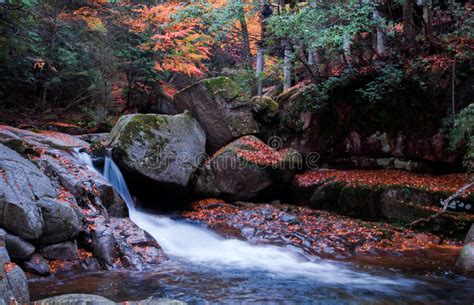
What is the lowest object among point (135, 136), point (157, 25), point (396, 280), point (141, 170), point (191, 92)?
point (396, 280)

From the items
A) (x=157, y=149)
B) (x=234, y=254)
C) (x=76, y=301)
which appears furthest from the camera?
(x=157, y=149)

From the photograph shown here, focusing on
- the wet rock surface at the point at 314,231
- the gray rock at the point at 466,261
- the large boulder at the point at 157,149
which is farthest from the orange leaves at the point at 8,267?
the gray rock at the point at 466,261

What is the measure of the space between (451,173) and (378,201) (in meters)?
2.10

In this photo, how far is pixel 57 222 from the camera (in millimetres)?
6219

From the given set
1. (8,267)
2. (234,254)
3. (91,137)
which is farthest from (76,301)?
(91,137)

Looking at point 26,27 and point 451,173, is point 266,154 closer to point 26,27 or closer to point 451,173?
point 451,173

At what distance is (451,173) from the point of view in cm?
941

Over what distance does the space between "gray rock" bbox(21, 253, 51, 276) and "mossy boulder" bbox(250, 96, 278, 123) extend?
8.91 m

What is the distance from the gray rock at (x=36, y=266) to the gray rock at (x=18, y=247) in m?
0.09

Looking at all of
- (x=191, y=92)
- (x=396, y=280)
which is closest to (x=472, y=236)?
(x=396, y=280)

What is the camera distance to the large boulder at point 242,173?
36.6ft

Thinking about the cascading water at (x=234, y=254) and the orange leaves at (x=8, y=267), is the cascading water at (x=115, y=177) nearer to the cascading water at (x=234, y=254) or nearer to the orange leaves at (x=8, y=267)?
the cascading water at (x=234, y=254)

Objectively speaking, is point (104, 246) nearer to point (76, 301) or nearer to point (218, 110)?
point (76, 301)

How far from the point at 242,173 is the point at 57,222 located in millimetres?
5977
